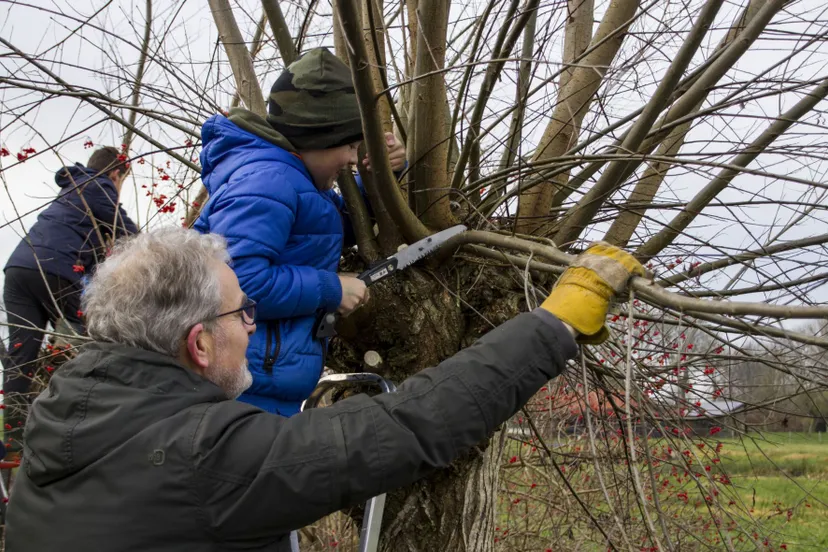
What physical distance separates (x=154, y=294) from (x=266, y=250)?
588mm

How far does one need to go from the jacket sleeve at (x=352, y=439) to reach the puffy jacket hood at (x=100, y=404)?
10cm

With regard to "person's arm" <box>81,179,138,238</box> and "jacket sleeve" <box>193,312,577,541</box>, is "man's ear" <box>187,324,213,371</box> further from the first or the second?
"person's arm" <box>81,179,138,238</box>

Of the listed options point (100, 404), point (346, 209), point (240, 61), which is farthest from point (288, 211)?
point (240, 61)

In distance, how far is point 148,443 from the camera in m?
1.24

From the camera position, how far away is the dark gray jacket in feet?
4.06

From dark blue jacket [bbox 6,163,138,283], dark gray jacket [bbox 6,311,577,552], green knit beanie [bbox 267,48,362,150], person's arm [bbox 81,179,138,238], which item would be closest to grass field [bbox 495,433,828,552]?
green knit beanie [bbox 267,48,362,150]

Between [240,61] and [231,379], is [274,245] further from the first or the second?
[240,61]

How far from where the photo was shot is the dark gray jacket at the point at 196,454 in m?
1.24

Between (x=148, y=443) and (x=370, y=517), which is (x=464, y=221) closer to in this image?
(x=370, y=517)

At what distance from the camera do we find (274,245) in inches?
79.4

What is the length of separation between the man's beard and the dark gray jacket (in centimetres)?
11

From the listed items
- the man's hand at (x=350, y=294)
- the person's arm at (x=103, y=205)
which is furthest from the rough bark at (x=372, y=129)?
the person's arm at (x=103, y=205)

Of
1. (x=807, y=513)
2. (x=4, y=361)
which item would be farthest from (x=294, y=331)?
(x=807, y=513)

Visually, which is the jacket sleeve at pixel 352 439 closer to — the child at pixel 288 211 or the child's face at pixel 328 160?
the child at pixel 288 211
